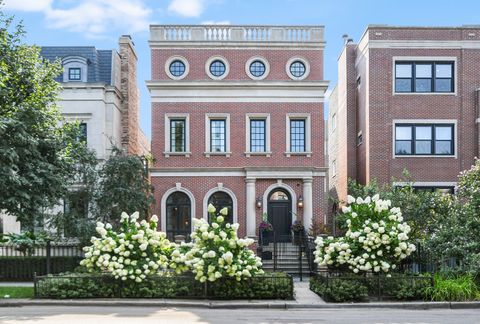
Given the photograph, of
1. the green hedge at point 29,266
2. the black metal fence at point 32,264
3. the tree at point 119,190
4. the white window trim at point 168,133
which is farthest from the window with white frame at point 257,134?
the green hedge at point 29,266

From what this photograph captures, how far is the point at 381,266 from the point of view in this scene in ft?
56.4

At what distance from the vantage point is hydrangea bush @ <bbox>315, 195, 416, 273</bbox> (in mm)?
17031

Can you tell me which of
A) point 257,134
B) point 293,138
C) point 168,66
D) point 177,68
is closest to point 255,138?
point 257,134

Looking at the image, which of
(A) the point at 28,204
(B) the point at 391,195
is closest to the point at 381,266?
(B) the point at 391,195

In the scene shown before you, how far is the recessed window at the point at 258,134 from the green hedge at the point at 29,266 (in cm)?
1021

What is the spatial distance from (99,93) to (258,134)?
8144 millimetres

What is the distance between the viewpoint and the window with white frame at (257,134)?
29.0 metres

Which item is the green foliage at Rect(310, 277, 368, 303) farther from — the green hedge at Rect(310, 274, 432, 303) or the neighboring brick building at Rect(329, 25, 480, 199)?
the neighboring brick building at Rect(329, 25, 480, 199)

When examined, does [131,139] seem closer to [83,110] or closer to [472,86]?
[83,110]

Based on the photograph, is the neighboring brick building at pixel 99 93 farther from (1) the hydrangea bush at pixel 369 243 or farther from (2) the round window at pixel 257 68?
(1) the hydrangea bush at pixel 369 243

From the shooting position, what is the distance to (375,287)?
17266 millimetres

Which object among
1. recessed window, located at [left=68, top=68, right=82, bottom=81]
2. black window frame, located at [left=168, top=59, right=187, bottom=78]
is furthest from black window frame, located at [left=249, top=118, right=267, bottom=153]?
recessed window, located at [left=68, top=68, right=82, bottom=81]

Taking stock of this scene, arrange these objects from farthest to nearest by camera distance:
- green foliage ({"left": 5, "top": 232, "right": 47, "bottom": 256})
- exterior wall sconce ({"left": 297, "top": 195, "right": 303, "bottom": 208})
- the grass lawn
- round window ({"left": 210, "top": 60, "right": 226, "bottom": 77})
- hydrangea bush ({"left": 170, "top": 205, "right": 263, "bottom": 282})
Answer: round window ({"left": 210, "top": 60, "right": 226, "bottom": 77})
exterior wall sconce ({"left": 297, "top": 195, "right": 303, "bottom": 208})
green foliage ({"left": 5, "top": 232, "right": 47, "bottom": 256})
the grass lawn
hydrangea bush ({"left": 170, "top": 205, "right": 263, "bottom": 282})

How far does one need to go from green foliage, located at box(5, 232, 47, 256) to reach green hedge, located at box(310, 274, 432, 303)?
12.4m
